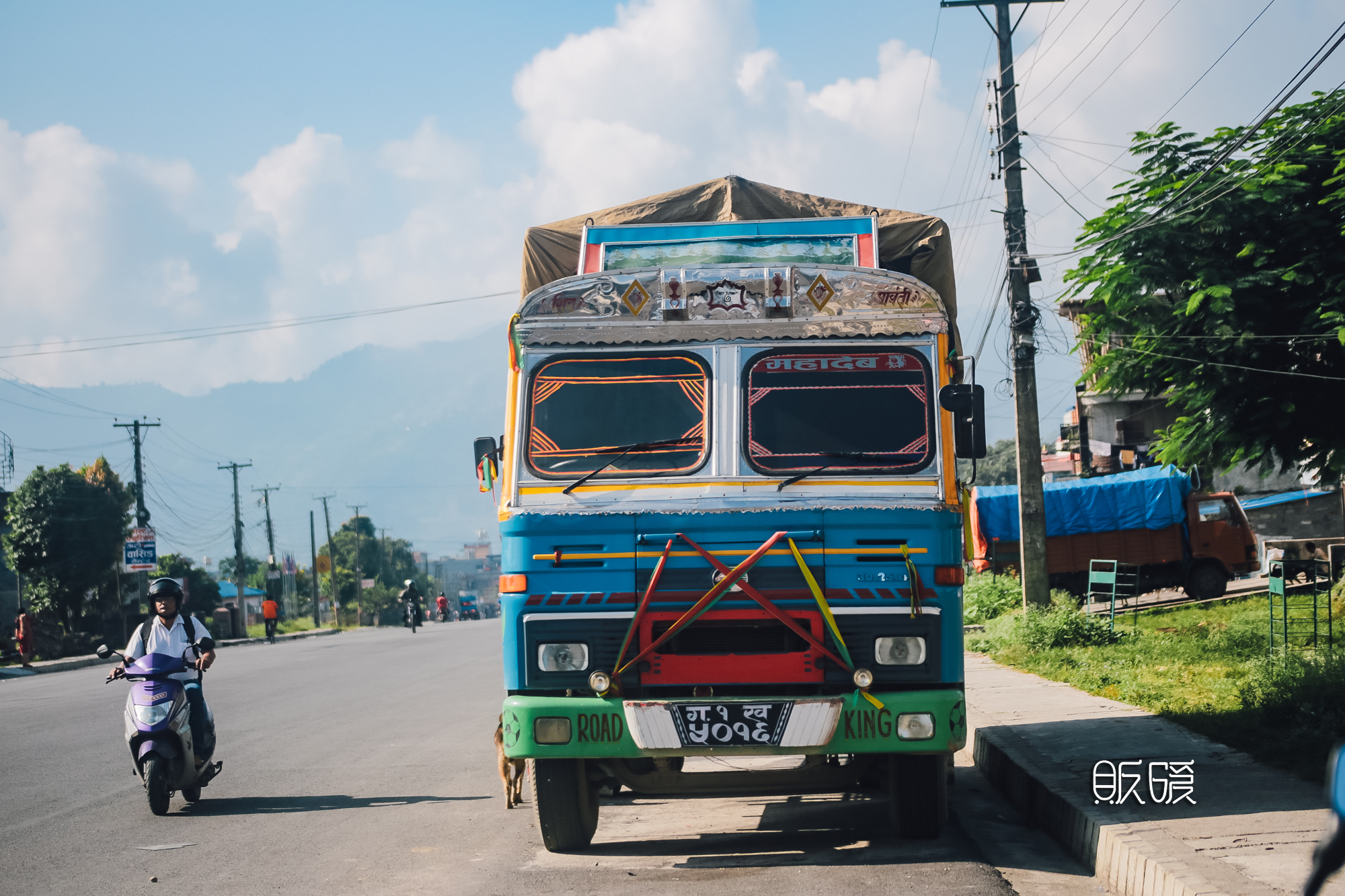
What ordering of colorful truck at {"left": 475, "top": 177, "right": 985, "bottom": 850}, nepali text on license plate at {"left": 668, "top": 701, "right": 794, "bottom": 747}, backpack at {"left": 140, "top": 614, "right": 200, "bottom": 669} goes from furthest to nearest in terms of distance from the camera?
1. backpack at {"left": 140, "top": 614, "right": 200, "bottom": 669}
2. colorful truck at {"left": 475, "top": 177, "right": 985, "bottom": 850}
3. nepali text on license plate at {"left": 668, "top": 701, "right": 794, "bottom": 747}

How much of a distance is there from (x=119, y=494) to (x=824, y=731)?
38.9 metres

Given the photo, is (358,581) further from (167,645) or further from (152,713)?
(152,713)

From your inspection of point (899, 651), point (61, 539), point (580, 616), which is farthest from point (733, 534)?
point (61, 539)

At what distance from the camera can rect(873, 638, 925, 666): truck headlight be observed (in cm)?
596

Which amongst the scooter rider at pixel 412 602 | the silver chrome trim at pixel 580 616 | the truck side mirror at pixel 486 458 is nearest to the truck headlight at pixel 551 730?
the silver chrome trim at pixel 580 616

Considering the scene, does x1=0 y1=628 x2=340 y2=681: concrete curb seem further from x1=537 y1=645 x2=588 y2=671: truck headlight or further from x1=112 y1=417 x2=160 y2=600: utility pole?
x1=537 y1=645 x2=588 y2=671: truck headlight

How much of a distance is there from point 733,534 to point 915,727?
125 cm

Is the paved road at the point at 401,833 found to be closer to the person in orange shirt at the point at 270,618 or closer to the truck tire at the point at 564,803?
the truck tire at the point at 564,803

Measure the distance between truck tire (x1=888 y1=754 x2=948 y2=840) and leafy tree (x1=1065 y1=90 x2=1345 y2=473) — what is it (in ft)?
20.8

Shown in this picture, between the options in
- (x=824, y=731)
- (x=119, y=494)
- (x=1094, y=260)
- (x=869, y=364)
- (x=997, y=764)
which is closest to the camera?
(x=824, y=731)

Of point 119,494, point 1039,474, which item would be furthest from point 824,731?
point 119,494

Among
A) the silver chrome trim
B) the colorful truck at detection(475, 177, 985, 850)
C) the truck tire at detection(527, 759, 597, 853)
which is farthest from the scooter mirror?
the truck tire at detection(527, 759, 597, 853)

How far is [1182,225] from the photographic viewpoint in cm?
1220

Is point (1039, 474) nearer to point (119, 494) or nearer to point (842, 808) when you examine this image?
point (842, 808)
